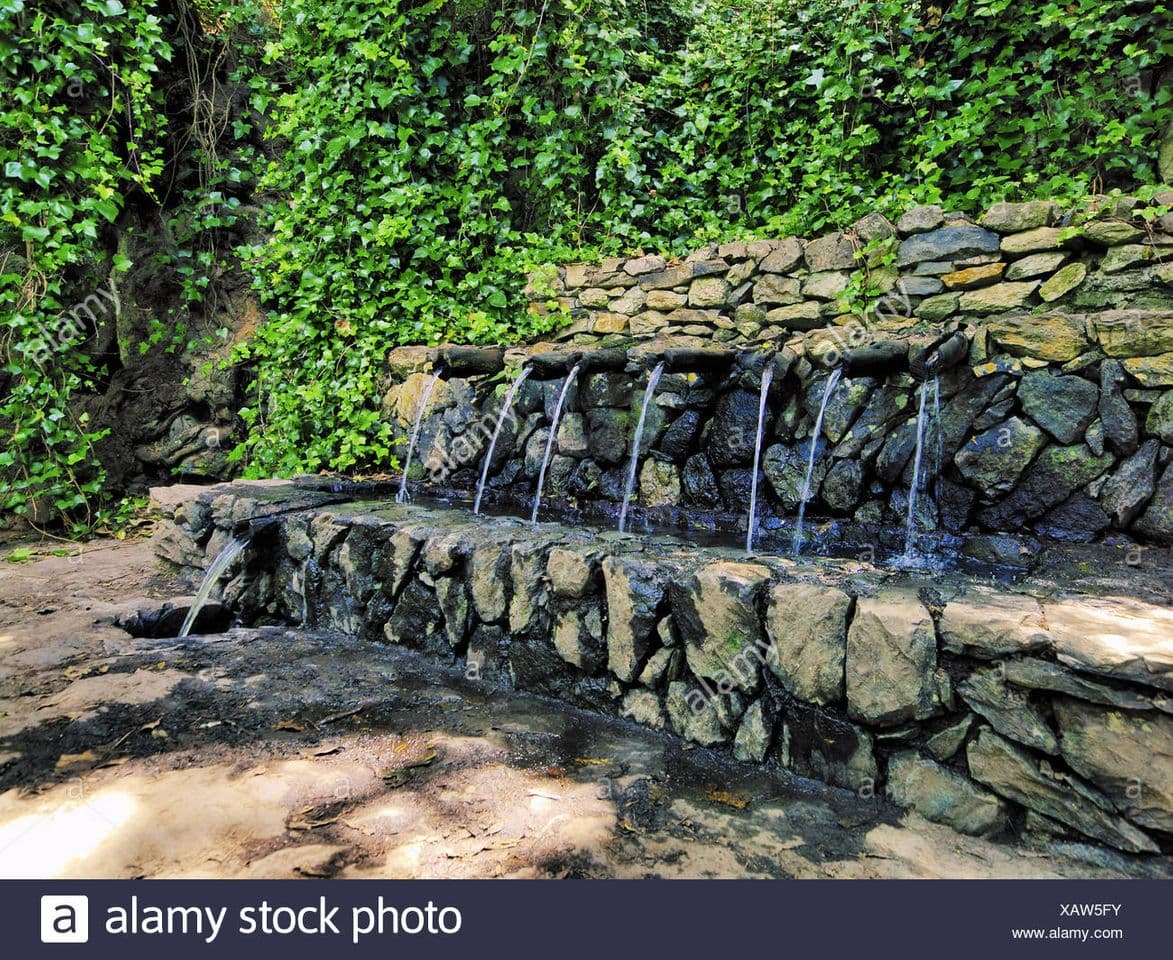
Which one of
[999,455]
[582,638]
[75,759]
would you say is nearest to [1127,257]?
[999,455]

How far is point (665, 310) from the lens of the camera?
4.77 metres

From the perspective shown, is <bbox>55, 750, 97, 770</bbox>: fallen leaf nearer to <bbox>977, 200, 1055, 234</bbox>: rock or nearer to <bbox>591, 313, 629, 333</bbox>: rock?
<bbox>591, 313, 629, 333</bbox>: rock

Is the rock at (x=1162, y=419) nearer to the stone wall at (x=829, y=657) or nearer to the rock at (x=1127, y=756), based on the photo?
the stone wall at (x=829, y=657)

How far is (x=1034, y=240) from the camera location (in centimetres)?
346

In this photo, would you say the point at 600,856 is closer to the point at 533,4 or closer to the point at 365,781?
the point at 365,781

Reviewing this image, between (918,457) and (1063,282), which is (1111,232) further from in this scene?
(918,457)

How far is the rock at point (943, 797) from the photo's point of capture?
1.83 meters

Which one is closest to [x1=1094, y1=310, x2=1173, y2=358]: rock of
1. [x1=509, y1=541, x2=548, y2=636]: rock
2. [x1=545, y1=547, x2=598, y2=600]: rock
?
[x1=545, y1=547, x2=598, y2=600]: rock

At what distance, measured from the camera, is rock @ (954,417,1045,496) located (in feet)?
9.63

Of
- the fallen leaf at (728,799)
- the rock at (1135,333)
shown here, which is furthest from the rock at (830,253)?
the fallen leaf at (728,799)

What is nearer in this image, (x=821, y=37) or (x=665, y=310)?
(x=665, y=310)
